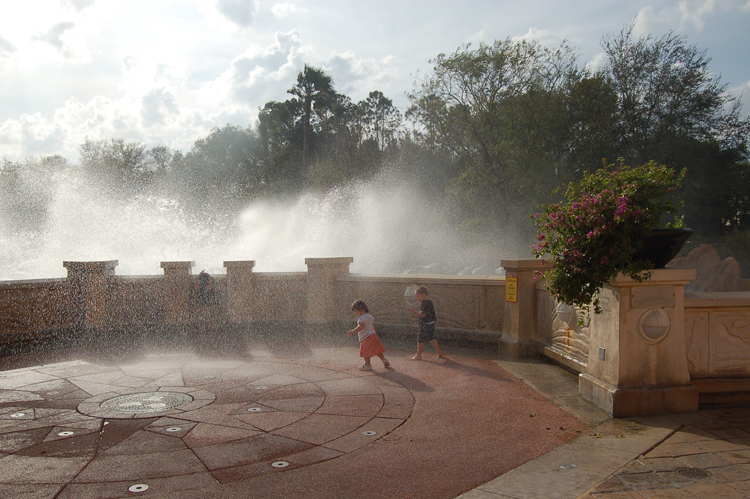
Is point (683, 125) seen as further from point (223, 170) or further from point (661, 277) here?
point (223, 170)

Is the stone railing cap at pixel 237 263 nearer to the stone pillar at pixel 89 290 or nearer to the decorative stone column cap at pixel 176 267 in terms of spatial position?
the decorative stone column cap at pixel 176 267

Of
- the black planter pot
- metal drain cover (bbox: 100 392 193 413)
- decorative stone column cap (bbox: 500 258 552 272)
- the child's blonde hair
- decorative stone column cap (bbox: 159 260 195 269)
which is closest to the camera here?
the black planter pot

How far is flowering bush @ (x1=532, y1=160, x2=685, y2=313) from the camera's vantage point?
15.9 feet

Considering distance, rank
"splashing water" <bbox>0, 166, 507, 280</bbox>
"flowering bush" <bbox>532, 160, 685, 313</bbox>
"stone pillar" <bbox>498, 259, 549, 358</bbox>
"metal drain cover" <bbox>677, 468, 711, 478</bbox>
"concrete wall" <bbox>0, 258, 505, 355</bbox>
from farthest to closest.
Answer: "splashing water" <bbox>0, 166, 507, 280</bbox> < "concrete wall" <bbox>0, 258, 505, 355</bbox> < "stone pillar" <bbox>498, 259, 549, 358</bbox> < "flowering bush" <bbox>532, 160, 685, 313</bbox> < "metal drain cover" <bbox>677, 468, 711, 478</bbox>

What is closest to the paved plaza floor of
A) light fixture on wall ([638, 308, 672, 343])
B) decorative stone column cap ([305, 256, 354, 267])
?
light fixture on wall ([638, 308, 672, 343])

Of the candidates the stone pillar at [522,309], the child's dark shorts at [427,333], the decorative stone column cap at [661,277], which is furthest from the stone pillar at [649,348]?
the child's dark shorts at [427,333]

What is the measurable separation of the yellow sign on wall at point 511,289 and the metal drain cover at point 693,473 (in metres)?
4.34

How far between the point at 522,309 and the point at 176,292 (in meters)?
7.05

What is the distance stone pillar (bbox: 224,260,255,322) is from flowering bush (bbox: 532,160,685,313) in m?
7.20

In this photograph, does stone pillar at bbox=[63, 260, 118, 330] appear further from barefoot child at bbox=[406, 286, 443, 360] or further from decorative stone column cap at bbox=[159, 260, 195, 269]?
barefoot child at bbox=[406, 286, 443, 360]

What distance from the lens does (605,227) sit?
4867 millimetres

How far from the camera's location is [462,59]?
26891 millimetres

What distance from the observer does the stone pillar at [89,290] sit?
9961mm

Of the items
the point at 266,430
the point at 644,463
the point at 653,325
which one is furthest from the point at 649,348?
the point at 266,430
